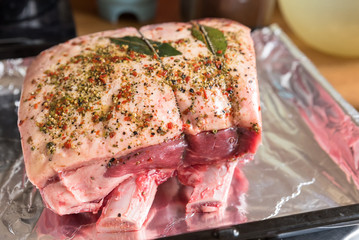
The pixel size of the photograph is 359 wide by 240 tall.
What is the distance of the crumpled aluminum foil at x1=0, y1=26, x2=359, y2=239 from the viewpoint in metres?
1.51

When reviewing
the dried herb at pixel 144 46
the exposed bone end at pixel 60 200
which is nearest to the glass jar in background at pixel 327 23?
the dried herb at pixel 144 46

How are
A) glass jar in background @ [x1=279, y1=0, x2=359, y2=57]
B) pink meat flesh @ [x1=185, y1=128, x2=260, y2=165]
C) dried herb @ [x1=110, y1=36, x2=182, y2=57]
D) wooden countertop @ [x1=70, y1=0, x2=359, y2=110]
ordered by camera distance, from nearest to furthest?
1. pink meat flesh @ [x1=185, y1=128, x2=260, y2=165]
2. dried herb @ [x1=110, y1=36, x2=182, y2=57]
3. glass jar in background @ [x1=279, y1=0, x2=359, y2=57]
4. wooden countertop @ [x1=70, y1=0, x2=359, y2=110]

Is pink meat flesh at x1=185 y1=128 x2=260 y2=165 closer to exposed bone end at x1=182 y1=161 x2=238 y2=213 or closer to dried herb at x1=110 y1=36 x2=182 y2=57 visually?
exposed bone end at x1=182 y1=161 x2=238 y2=213

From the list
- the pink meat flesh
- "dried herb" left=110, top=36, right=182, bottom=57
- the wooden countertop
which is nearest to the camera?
the pink meat flesh

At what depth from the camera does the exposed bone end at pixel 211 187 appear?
59.9 inches

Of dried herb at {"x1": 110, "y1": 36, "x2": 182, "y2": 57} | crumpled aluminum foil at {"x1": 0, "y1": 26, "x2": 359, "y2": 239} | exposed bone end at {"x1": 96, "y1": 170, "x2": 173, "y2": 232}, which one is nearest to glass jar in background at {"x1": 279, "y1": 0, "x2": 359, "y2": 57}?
crumpled aluminum foil at {"x1": 0, "y1": 26, "x2": 359, "y2": 239}

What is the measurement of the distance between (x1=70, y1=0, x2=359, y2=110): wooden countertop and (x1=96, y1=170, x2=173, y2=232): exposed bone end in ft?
4.18

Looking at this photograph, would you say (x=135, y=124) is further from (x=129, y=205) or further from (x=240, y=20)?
(x=240, y=20)

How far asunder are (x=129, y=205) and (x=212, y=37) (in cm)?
77

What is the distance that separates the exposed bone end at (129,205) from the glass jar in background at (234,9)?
136 centimetres

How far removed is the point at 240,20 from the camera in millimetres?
2592

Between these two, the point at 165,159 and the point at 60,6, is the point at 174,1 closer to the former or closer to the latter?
the point at 60,6

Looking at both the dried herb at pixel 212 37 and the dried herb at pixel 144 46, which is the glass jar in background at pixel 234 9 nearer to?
the dried herb at pixel 212 37

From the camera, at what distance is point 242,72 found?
1.54 metres
